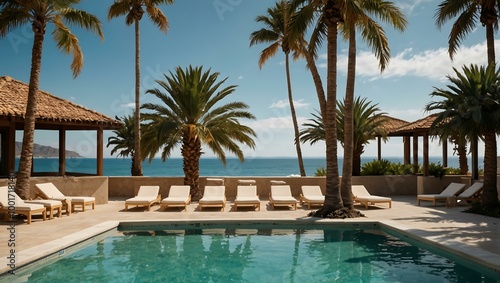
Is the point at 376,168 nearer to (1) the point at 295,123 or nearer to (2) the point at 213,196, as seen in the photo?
(1) the point at 295,123

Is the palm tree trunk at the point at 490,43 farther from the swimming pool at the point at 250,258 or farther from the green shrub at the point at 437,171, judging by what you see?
the swimming pool at the point at 250,258

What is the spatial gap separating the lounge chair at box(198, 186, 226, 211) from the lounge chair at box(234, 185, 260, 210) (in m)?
0.52

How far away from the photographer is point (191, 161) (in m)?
17.6

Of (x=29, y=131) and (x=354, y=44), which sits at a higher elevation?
(x=354, y=44)

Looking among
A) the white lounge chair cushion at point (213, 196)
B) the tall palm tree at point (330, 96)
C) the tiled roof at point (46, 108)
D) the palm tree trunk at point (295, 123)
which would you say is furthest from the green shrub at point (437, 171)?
the tiled roof at point (46, 108)

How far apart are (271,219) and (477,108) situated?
24.0 ft

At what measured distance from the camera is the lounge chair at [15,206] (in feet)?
38.1

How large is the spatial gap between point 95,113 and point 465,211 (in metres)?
16.1

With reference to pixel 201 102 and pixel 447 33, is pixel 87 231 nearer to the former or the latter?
pixel 201 102

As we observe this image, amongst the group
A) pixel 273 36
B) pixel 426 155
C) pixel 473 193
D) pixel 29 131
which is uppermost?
pixel 273 36

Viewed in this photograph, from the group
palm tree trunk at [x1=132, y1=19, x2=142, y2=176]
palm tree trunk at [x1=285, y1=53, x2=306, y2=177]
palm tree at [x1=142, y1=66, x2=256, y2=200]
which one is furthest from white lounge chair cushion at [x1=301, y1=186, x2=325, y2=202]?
palm tree trunk at [x1=132, y1=19, x2=142, y2=176]

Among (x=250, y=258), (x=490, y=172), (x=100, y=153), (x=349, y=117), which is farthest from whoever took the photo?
(x=100, y=153)

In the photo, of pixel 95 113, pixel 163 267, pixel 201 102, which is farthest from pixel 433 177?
pixel 95 113

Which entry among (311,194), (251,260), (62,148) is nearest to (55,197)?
(62,148)
